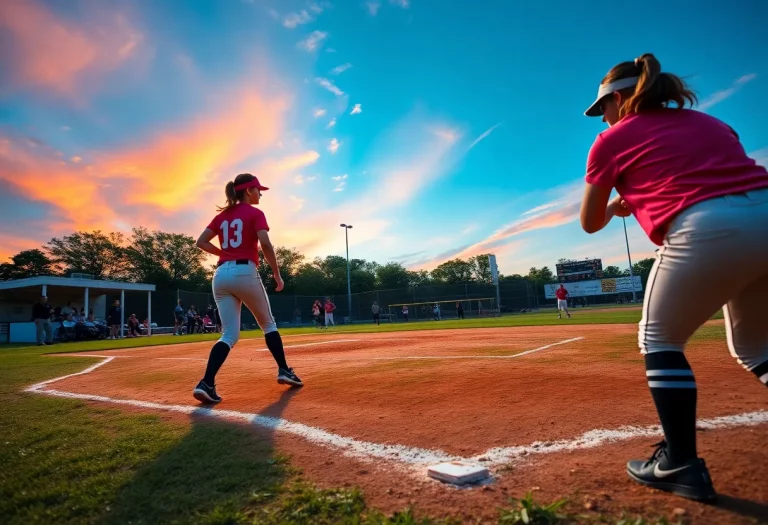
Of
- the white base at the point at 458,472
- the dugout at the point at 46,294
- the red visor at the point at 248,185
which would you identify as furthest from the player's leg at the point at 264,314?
the dugout at the point at 46,294

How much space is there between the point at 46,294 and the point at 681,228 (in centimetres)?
3425

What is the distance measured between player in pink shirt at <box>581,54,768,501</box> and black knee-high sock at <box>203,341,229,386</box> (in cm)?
333

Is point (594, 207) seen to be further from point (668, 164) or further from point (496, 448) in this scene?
point (496, 448)

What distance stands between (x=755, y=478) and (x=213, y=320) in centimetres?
3051

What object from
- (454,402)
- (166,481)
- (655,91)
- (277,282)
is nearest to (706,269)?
(655,91)

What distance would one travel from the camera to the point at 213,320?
29.0 m

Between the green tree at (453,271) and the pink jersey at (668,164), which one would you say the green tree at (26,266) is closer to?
the green tree at (453,271)

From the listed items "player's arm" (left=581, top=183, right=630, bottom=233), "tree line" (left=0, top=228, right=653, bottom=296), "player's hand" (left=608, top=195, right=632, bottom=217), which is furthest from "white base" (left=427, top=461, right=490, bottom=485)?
"tree line" (left=0, top=228, right=653, bottom=296)

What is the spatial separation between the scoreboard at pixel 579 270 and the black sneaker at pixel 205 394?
61555 millimetres

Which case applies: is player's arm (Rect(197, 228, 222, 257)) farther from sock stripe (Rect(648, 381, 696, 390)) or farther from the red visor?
sock stripe (Rect(648, 381, 696, 390))

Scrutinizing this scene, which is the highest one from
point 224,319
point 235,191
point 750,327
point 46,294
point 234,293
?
point 46,294

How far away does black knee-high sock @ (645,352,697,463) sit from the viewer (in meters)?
1.66

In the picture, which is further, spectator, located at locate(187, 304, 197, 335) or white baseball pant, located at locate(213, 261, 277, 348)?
spectator, located at locate(187, 304, 197, 335)

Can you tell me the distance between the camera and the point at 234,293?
14.0ft
